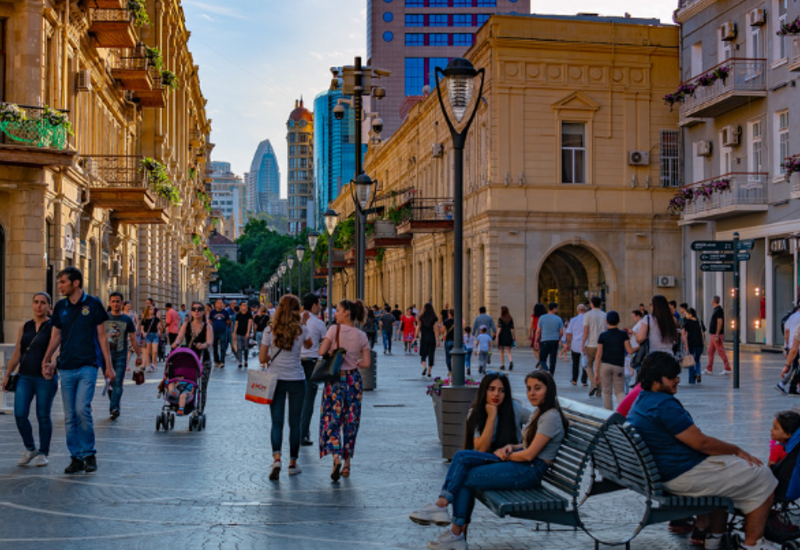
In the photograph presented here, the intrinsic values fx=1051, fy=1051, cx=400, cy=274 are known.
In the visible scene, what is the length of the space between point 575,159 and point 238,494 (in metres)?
32.2

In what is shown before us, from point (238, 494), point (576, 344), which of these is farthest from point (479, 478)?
point (576, 344)

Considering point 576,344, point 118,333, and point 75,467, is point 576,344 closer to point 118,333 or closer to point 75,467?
point 118,333

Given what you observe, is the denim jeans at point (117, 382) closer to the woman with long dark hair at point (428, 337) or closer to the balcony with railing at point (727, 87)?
the woman with long dark hair at point (428, 337)

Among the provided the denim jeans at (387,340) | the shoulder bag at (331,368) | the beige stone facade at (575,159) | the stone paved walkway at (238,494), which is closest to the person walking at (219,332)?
the denim jeans at (387,340)

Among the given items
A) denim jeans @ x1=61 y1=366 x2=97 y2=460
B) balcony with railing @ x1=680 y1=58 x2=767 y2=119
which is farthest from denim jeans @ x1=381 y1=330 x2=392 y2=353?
denim jeans @ x1=61 y1=366 x2=97 y2=460

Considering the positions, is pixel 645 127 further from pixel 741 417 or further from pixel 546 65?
pixel 741 417

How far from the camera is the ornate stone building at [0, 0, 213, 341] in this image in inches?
945

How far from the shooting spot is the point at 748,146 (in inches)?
1305

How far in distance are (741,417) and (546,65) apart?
2635 centimetres

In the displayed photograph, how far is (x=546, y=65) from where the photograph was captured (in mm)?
39062

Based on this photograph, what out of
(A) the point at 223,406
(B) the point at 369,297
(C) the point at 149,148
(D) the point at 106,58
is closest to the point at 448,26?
(B) the point at 369,297

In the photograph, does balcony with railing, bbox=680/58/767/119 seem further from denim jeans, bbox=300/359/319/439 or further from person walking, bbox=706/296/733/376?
denim jeans, bbox=300/359/319/439

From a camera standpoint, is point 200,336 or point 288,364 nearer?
point 288,364

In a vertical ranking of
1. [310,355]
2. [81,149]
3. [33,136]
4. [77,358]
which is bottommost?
[310,355]
